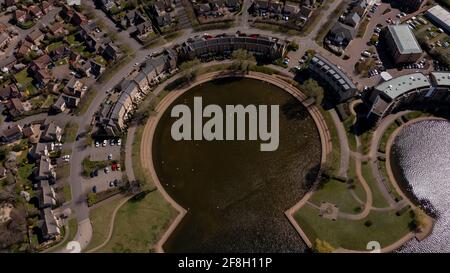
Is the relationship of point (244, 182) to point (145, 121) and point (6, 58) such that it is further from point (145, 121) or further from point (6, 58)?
point (6, 58)

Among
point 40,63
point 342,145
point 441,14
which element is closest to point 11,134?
point 40,63

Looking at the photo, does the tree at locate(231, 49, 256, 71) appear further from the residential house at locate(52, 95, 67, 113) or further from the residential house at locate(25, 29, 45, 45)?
the residential house at locate(25, 29, 45, 45)

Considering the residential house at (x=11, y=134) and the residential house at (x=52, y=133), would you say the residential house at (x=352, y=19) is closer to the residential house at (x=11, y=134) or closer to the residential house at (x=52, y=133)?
the residential house at (x=52, y=133)

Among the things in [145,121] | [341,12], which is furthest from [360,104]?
[145,121]

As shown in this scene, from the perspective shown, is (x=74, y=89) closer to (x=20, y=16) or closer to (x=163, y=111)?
(x=163, y=111)

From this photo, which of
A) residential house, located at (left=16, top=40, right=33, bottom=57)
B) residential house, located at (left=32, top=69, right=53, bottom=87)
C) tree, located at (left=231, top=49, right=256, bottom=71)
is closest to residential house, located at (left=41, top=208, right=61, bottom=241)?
residential house, located at (left=32, top=69, right=53, bottom=87)

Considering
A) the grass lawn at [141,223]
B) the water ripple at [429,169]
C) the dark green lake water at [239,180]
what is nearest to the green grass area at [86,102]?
the dark green lake water at [239,180]
